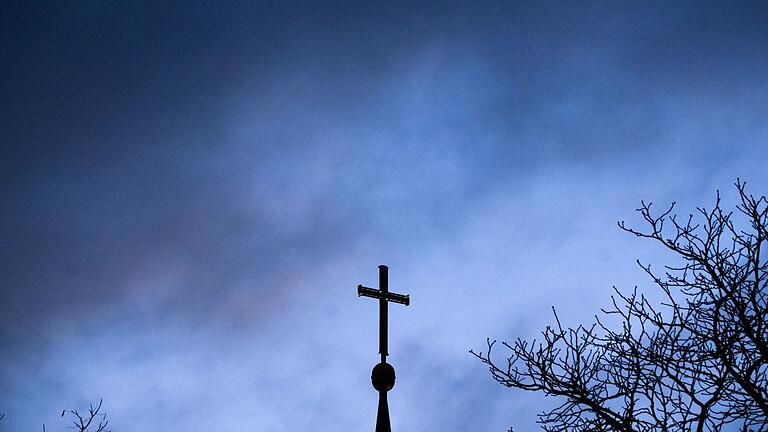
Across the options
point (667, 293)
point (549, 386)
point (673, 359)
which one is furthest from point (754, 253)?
point (549, 386)

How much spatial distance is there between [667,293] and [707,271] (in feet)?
1.61

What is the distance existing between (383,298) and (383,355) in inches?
40.9

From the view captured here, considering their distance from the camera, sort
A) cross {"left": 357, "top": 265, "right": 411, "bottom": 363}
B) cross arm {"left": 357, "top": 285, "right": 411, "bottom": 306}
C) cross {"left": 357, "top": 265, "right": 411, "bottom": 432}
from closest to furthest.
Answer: cross {"left": 357, "top": 265, "right": 411, "bottom": 432} → cross {"left": 357, "top": 265, "right": 411, "bottom": 363} → cross arm {"left": 357, "top": 285, "right": 411, "bottom": 306}

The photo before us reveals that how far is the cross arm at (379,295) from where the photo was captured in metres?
11.9

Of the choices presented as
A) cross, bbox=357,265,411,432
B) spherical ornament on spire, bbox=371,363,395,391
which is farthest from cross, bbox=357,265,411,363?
spherical ornament on spire, bbox=371,363,395,391

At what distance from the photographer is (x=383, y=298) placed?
474 inches

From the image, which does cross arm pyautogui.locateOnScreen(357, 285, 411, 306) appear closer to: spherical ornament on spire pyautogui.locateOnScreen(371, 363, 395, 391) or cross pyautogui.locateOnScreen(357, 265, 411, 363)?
cross pyautogui.locateOnScreen(357, 265, 411, 363)

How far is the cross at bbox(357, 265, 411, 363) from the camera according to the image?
38.2 ft

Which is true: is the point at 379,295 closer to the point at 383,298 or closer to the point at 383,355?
the point at 383,298

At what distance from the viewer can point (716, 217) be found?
778cm

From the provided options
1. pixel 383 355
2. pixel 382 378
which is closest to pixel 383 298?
pixel 383 355

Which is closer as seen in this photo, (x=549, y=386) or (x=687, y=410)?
(x=687, y=410)

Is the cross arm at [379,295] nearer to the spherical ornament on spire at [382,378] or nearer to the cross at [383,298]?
the cross at [383,298]

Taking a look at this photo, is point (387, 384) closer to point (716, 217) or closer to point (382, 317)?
point (382, 317)
